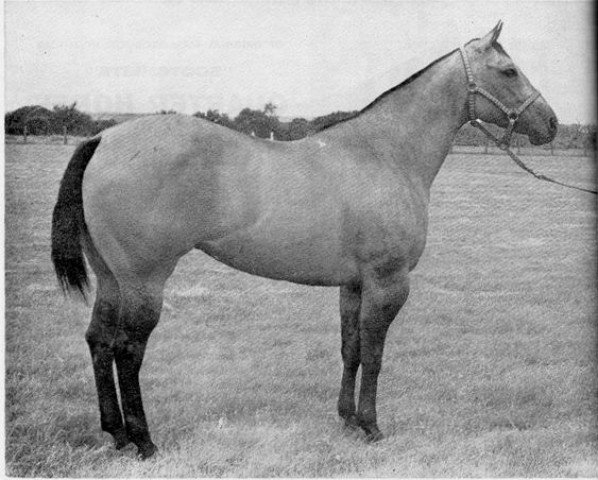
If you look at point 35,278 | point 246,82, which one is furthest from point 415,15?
point 35,278

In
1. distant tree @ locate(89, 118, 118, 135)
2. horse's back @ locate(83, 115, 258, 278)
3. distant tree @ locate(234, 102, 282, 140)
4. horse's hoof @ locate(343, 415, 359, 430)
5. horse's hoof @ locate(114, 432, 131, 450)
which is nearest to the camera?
horse's back @ locate(83, 115, 258, 278)

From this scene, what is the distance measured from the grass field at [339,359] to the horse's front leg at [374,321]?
0.19 m

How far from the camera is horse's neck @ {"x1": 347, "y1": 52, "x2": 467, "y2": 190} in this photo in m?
3.85

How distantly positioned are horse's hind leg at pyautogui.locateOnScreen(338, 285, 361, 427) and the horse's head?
4.54 ft

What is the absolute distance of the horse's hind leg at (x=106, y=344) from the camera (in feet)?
11.8

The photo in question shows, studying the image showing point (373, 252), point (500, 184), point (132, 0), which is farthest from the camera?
point (500, 184)

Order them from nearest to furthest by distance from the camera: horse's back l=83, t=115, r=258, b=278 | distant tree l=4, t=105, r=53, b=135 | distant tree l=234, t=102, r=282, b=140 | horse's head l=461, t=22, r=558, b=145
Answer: horse's back l=83, t=115, r=258, b=278 < horse's head l=461, t=22, r=558, b=145 < distant tree l=4, t=105, r=53, b=135 < distant tree l=234, t=102, r=282, b=140

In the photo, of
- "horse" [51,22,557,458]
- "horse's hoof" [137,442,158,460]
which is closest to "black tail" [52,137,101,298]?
"horse" [51,22,557,458]

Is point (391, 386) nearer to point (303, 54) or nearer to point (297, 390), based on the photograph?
point (297, 390)

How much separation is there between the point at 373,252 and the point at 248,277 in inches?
85.3

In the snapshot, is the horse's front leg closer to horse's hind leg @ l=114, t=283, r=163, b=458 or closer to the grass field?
Answer: the grass field

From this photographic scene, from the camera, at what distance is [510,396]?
440 centimetres

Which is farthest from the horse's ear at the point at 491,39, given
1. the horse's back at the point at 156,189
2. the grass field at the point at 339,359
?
the horse's back at the point at 156,189

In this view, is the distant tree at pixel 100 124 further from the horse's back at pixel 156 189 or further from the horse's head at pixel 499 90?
the horse's head at pixel 499 90
